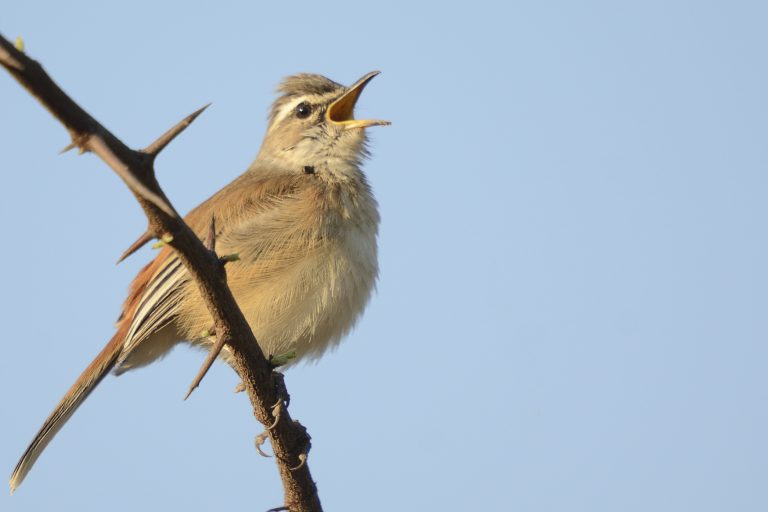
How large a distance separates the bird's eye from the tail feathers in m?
2.84

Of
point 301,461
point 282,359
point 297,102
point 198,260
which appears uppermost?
point 297,102

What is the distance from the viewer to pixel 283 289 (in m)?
7.02

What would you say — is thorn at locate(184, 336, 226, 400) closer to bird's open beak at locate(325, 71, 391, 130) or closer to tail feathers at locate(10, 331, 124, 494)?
tail feathers at locate(10, 331, 124, 494)

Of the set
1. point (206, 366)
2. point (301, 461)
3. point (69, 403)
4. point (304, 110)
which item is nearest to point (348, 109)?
point (304, 110)

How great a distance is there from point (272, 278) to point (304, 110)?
2.42 meters

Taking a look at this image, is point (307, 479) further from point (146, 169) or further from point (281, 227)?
point (146, 169)

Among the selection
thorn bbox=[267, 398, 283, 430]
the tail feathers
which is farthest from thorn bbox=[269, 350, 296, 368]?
the tail feathers

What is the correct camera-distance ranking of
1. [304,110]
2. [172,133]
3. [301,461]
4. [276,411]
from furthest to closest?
1. [304,110]
2. [301,461]
3. [276,411]
4. [172,133]

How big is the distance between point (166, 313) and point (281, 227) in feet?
3.56

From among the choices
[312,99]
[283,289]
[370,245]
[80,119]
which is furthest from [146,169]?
[312,99]

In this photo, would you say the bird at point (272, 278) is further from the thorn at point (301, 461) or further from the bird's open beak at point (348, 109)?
the thorn at point (301, 461)

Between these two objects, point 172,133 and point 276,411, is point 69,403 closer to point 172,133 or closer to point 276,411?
point 276,411

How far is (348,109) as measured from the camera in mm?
9078

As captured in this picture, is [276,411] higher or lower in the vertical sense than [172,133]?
lower
